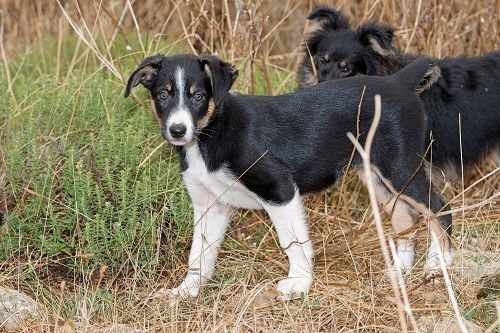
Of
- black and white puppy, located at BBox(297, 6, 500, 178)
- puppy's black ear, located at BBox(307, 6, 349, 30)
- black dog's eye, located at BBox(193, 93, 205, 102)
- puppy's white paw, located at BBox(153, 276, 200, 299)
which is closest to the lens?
black dog's eye, located at BBox(193, 93, 205, 102)

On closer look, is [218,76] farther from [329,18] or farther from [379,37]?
[329,18]

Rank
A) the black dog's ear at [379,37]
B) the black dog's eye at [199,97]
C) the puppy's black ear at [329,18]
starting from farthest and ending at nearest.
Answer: the puppy's black ear at [329,18]
the black dog's ear at [379,37]
the black dog's eye at [199,97]

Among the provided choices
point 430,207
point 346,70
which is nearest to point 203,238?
point 430,207

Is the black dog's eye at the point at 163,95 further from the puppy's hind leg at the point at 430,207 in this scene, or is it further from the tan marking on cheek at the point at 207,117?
the puppy's hind leg at the point at 430,207

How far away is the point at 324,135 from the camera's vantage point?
4.72 meters

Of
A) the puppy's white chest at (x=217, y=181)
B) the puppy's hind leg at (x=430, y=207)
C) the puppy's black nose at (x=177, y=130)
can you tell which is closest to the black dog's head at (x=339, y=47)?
the puppy's hind leg at (x=430, y=207)

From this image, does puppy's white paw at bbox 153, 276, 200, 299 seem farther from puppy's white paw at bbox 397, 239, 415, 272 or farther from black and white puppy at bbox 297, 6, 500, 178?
black and white puppy at bbox 297, 6, 500, 178

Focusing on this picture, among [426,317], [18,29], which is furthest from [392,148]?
[18,29]

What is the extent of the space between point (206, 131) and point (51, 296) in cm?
130

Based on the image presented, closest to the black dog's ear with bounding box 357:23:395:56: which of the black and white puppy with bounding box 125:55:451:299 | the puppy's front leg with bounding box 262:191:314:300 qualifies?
the black and white puppy with bounding box 125:55:451:299

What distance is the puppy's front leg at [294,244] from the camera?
451 cm

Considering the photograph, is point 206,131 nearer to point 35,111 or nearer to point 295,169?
point 295,169

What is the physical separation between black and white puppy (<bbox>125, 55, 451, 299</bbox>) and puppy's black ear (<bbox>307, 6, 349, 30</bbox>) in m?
1.29

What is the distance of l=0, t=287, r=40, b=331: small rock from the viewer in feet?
14.0
